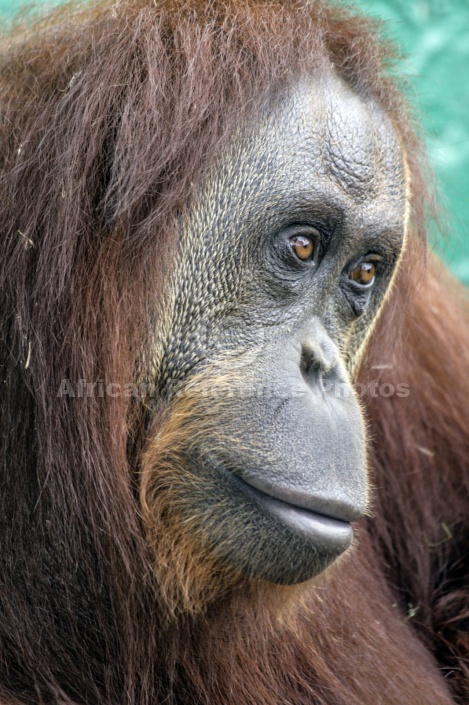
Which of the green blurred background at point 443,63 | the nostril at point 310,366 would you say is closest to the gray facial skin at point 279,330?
the nostril at point 310,366

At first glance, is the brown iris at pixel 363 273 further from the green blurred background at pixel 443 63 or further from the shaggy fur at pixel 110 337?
the green blurred background at pixel 443 63

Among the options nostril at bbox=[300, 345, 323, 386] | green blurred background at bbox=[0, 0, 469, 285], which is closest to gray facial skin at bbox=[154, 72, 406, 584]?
nostril at bbox=[300, 345, 323, 386]

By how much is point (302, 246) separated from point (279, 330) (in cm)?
16

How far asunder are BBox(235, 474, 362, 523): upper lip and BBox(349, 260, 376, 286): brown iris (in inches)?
19.1

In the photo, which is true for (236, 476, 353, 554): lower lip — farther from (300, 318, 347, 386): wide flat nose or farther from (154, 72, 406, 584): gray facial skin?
(300, 318, 347, 386): wide flat nose

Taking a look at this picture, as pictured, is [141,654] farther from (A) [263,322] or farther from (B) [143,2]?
(B) [143,2]

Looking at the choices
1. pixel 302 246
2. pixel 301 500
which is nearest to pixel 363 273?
pixel 302 246

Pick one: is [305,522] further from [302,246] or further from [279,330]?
[302,246]

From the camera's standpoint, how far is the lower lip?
1.50m

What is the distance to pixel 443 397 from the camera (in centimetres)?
251

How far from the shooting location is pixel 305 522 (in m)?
→ 1.50

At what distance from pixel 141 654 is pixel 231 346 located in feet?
1.87

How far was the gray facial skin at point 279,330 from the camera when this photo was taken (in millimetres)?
1502

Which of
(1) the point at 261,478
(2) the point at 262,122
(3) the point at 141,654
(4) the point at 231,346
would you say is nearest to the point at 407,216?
(2) the point at 262,122
